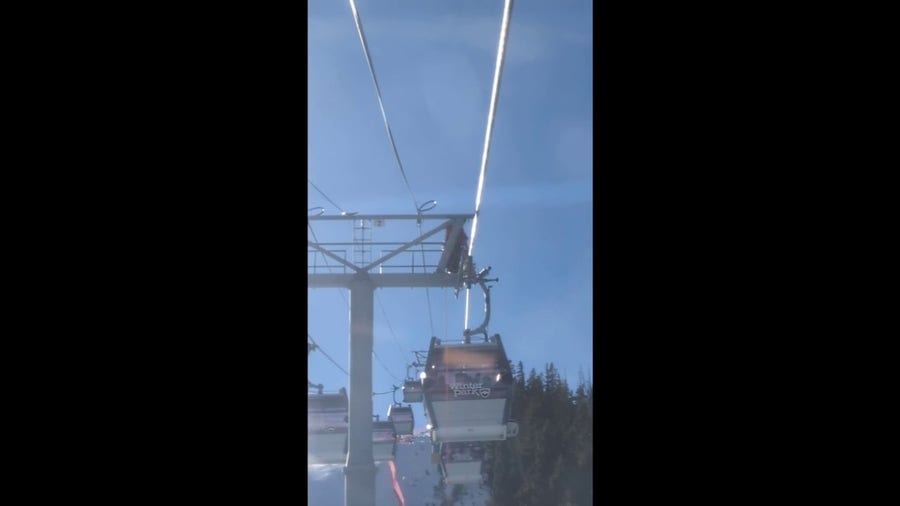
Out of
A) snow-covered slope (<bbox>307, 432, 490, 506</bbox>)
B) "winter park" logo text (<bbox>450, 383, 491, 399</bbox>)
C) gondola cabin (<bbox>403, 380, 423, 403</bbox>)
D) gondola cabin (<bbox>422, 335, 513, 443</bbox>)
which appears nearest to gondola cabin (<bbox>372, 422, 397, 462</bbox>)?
snow-covered slope (<bbox>307, 432, 490, 506</bbox>)

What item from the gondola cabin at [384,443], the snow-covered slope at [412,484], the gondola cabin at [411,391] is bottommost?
the snow-covered slope at [412,484]

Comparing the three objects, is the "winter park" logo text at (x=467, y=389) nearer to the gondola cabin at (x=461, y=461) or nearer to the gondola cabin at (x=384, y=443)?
the gondola cabin at (x=384, y=443)

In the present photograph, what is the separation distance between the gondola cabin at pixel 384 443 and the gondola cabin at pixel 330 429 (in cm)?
69

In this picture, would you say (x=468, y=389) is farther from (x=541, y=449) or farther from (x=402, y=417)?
(x=541, y=449)

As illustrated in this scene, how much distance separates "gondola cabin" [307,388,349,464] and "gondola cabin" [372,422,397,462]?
0.69m

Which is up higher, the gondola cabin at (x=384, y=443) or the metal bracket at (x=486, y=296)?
the metal bracket at (x=486, y=296)

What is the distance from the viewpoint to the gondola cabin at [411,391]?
487 inches

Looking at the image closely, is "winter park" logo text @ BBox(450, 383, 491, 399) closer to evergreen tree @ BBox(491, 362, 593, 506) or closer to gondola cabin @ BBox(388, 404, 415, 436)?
evergreen tree @ BBox(491, 362, 593, 506)

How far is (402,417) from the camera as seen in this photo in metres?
13.3

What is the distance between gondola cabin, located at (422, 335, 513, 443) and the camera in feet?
37.3

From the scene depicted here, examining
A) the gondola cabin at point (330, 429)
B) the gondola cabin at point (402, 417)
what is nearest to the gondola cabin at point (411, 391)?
the gondola cabin at point (402, 417)

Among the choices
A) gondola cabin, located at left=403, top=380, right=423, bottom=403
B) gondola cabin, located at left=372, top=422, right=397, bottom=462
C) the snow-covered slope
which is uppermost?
gondola cabin, located at left=403, top=380, right=423, bottom=403
